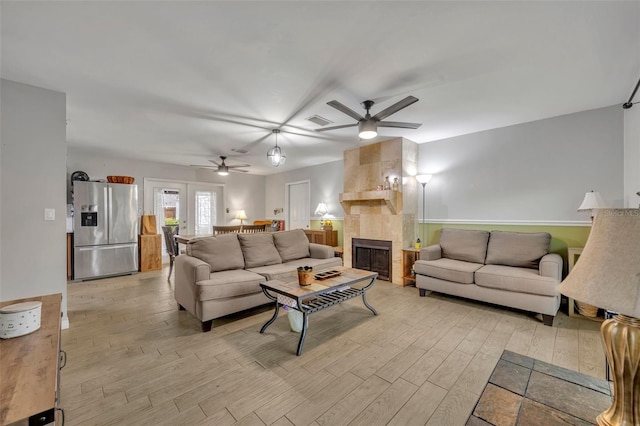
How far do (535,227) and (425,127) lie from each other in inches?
83.2

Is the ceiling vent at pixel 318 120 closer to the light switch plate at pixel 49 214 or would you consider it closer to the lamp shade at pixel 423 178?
the lamp shade at pixel 423 178

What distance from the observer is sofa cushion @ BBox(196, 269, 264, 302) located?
8.89ft

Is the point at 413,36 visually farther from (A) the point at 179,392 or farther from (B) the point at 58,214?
(B) the point at 58,214

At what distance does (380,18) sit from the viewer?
179cm

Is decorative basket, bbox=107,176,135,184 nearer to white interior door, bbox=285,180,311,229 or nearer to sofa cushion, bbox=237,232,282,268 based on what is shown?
sofa cushion, bbox=237,232,282,268

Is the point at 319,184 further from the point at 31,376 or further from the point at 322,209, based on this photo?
the point at 31,376

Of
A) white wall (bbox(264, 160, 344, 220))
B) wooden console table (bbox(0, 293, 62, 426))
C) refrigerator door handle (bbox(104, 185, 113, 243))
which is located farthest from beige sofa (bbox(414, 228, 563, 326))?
refrigerator door handle (bbox(104, 185, 113, 243))

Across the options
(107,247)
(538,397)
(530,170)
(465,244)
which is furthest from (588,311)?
(107,247)

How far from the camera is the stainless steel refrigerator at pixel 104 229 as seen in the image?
477 cm

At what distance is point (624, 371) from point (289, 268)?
3033 millimetres

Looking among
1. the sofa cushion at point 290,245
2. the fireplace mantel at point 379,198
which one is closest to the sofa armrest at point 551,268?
the fireplace mantel at point 379,198

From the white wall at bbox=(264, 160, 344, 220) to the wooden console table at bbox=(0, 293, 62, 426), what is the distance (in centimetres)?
540

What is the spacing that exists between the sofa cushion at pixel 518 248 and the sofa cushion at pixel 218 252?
346cm

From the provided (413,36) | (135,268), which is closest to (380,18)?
(413,36)
